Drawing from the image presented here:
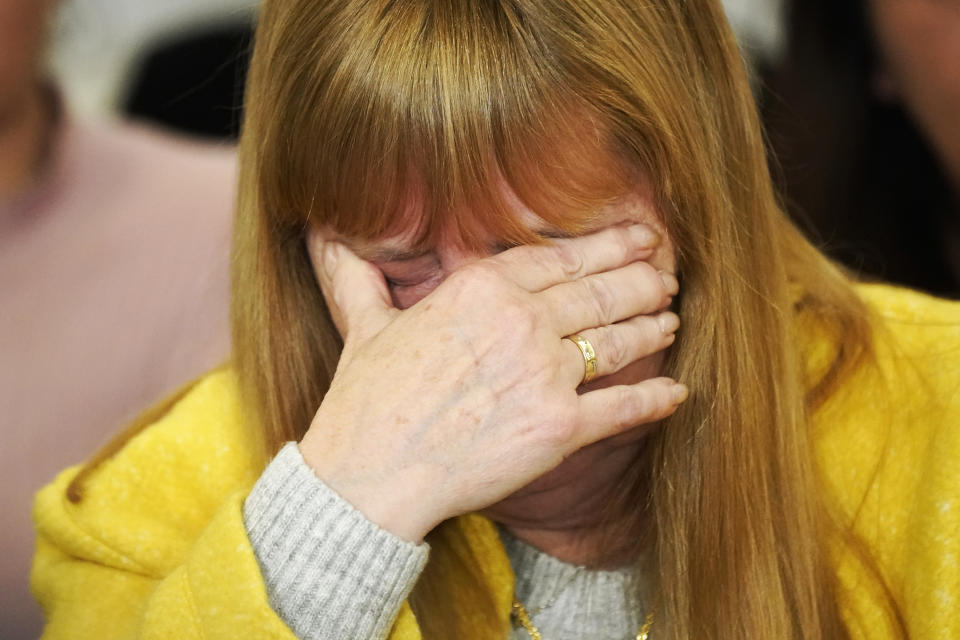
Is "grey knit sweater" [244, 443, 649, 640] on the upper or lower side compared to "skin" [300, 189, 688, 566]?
lower

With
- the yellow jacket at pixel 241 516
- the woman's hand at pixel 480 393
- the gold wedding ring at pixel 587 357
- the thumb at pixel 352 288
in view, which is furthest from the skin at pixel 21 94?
the gold wedding ring at pixel 587 357

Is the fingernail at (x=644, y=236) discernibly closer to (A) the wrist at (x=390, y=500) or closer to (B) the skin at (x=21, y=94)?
(A) the wrist at (x=390, y=500)

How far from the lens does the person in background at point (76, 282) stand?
5.84ft

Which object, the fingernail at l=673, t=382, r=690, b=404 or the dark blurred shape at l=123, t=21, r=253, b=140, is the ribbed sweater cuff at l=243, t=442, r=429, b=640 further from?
the dark blurred shape at l=123, t=21, r=253, b=140

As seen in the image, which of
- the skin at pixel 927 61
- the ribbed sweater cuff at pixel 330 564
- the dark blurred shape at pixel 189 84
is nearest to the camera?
the ribbed sweater cuff at pixel 330 564

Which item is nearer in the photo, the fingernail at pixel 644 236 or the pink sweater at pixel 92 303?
the fingernail at pixel 644 236

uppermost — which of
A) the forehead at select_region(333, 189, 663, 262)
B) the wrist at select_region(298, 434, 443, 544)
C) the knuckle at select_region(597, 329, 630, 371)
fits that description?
the forehead at select_region(333, 189, 663, 262)

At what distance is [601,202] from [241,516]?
0.41 metres

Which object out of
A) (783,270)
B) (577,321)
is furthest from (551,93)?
(783,270)

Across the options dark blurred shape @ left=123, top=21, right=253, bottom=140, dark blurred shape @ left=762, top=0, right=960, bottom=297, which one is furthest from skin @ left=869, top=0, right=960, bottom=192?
dark blurred shape @ left=123, top=21, right=253, bottom=140

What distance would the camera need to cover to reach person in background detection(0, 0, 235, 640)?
1779 millimetres

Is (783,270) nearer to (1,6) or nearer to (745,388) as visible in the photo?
(745,388)

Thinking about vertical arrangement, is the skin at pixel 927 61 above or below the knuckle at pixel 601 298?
above

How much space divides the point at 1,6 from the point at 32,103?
20cm
